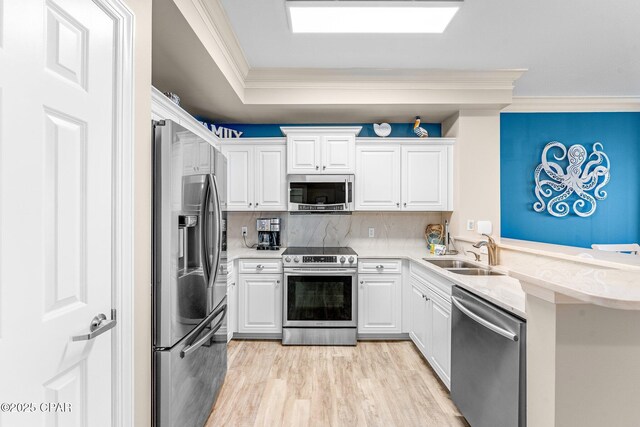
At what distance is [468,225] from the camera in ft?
11.7

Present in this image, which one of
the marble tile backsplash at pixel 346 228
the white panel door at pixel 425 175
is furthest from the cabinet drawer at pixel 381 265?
the white panel door at pixel 425 175

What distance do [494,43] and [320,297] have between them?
270cm

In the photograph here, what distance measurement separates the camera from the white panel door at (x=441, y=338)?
2363 mm

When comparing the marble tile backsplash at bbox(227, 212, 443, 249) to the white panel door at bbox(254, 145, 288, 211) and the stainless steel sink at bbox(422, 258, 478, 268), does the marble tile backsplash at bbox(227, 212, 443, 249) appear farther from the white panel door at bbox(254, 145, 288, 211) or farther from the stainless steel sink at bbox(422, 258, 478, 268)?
the stainless steel sink at bbox(422, 258, 478, 268)

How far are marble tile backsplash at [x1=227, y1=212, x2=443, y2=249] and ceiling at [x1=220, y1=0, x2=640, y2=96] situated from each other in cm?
168

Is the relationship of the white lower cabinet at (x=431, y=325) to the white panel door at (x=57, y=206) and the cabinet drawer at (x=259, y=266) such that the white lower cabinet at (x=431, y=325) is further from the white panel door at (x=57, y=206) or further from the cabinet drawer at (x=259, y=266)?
the white panel door at (x=57, y=206)

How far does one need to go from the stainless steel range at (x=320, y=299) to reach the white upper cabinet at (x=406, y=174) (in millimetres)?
777

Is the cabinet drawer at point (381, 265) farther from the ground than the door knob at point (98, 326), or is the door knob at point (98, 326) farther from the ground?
the door knob at point (98, 326)

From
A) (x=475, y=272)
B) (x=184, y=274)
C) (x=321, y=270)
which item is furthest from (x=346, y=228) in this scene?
(x=184, y=274)

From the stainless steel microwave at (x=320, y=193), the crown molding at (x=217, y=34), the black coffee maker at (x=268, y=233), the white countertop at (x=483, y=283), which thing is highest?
the crown molding at (x=217, y=34)

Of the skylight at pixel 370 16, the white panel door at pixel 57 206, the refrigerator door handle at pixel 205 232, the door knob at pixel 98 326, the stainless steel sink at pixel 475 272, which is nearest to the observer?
the white panel door at pixel 57 206

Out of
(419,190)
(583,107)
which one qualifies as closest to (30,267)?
(419,190)

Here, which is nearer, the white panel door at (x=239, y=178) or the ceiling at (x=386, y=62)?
the ceiling at (x=386, y=62)

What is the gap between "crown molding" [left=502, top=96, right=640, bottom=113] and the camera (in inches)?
159
